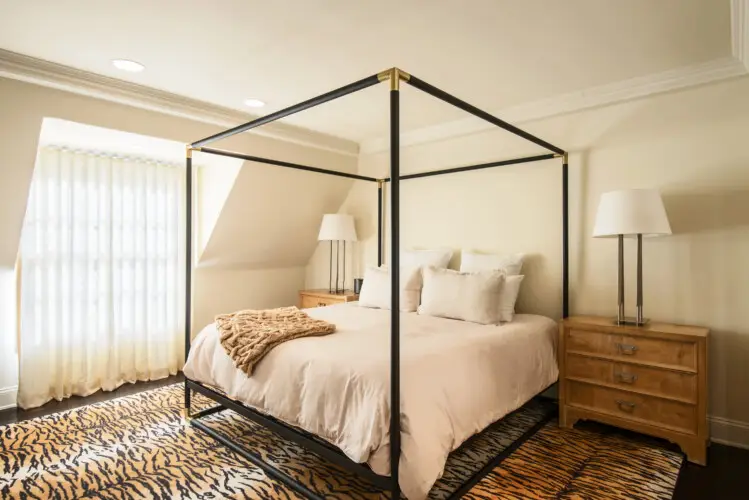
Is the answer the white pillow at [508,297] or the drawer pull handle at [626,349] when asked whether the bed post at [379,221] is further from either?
the drawer pull handle at [626,349]

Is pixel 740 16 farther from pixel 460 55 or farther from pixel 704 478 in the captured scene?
pixel 704 478

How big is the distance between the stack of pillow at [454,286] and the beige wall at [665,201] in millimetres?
216

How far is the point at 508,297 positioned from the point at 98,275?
3.28 metres

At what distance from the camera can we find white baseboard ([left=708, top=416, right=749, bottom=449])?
2.63m

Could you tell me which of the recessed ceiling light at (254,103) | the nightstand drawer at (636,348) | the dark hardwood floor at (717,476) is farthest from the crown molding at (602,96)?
the dark hardwood floor at (717,476)

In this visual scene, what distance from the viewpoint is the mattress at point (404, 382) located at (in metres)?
1.78

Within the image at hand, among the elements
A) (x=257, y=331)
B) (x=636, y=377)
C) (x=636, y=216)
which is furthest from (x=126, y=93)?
(x=636, y=377)

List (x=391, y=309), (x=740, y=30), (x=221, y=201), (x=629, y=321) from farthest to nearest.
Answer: (x=221, y=201), (x=629, y=321), (x=740, y=30), (x=391, y=309)

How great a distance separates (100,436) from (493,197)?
3.22 metres

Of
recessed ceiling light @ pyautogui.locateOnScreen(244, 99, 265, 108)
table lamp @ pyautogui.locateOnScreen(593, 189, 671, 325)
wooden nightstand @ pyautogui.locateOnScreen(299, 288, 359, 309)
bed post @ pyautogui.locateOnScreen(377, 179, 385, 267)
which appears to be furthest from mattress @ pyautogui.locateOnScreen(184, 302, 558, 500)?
recessed ceiling light @ pyautogui.locateOnScreen(244, 99, 265, 108)

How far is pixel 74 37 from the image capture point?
7.67 ft

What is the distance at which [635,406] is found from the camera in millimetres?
2602

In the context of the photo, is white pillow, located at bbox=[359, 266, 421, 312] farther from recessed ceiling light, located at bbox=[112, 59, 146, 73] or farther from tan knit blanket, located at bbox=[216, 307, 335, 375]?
recessed ceiling light, located at bbox=[112, 59, 146, 73]

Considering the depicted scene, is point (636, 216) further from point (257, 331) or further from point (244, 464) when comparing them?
point (244, 464)
